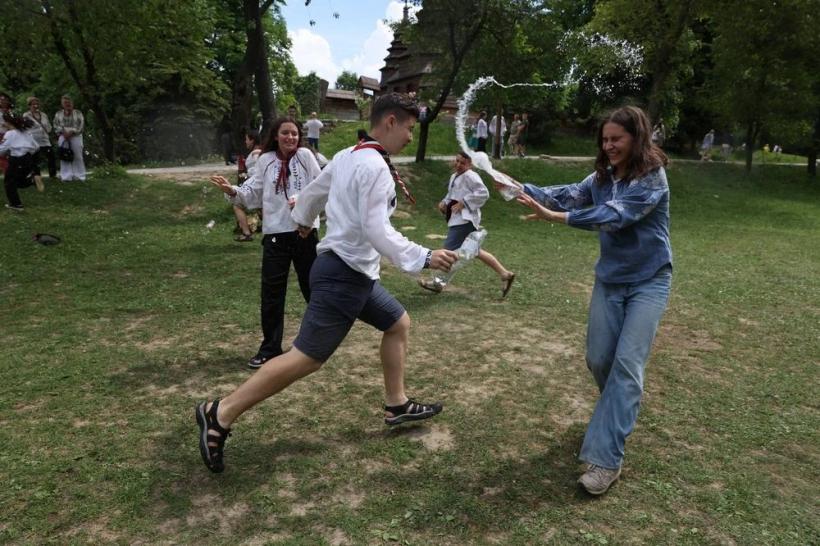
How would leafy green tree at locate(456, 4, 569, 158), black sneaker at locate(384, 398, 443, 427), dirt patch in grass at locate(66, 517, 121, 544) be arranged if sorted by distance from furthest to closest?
leafy green tree at locate(456, 4, 569, 158) < black sneaker at locate(384, 398, 443, 427) < dirt patch in grass at locate(66, 517, 121, 544)

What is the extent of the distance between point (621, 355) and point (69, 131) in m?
14.1

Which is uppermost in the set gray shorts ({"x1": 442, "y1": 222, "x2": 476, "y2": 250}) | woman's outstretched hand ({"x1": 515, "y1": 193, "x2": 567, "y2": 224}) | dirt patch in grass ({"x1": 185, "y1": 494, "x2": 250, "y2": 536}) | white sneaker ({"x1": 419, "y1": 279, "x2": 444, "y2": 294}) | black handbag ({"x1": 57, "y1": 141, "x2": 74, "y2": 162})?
black handbag ({"x1": 57, "y1": 141, "x2": 74, "y2": 162})

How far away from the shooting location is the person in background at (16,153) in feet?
36.3

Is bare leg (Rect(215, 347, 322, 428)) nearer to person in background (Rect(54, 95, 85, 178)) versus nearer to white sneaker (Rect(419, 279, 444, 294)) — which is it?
white sneaker (Rect(419, 279, 444, 294))

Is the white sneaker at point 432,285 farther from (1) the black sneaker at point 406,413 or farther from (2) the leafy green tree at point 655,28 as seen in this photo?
(2) the leafy green tree at point 655,28

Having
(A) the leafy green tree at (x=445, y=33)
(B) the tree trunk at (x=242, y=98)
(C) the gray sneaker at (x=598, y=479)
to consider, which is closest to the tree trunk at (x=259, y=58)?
(B) the tree trunk at (x=242, y=98)

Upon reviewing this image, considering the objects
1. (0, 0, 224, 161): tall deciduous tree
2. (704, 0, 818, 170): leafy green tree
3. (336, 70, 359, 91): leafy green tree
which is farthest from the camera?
(336, 70, 359, 91): leafy green tree

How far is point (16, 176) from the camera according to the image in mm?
11477

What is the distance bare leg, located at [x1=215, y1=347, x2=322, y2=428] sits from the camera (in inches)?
134

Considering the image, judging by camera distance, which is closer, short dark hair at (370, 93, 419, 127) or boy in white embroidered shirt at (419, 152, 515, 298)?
short dark hair at (370, 93, 419, 127)

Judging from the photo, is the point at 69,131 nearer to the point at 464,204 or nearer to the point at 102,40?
the point at 102,40

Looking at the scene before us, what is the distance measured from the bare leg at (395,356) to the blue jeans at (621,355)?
1229 mm

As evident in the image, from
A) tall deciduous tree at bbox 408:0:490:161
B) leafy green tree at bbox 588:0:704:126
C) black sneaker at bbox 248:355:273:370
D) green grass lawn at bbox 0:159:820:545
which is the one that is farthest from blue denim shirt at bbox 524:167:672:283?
leafy green tree at bbox 588:0:704:126

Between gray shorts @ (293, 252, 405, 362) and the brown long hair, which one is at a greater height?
the brown long hair
